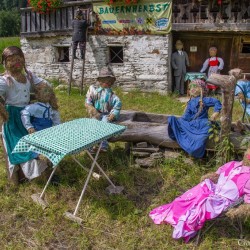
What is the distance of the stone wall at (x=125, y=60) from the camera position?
30.3 feet

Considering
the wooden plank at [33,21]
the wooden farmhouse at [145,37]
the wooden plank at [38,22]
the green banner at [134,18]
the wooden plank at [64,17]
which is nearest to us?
the wooden farmhouse at [145,37]

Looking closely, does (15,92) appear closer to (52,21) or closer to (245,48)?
(52,21)

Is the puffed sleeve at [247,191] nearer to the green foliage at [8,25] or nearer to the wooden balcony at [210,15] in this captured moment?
the wooden balcony at [210,15]

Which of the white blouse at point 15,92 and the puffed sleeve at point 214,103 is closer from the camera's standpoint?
the white blouse at point 15,92

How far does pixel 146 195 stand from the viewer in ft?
13.1

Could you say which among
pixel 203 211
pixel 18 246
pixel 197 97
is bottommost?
pixel 18 246

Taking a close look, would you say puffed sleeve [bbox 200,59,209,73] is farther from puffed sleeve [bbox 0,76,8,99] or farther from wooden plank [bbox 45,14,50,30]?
puffed sleeve [bbox 0,76,8,99]

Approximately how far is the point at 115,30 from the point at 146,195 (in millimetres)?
6593

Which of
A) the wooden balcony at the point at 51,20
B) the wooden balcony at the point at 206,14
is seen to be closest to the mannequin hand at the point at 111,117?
the wooden balcony at the point at 206,14

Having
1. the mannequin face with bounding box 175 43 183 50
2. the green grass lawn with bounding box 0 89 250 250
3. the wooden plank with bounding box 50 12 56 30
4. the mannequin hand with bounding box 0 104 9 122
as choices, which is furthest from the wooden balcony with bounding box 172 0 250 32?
the mannequin hand with bounding box 0 104 9 122

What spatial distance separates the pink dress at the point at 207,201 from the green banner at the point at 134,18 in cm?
643

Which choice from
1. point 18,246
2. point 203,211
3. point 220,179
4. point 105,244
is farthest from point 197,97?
point 18,246

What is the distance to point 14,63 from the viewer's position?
13.0ft

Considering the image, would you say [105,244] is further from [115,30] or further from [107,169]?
[115,30]
